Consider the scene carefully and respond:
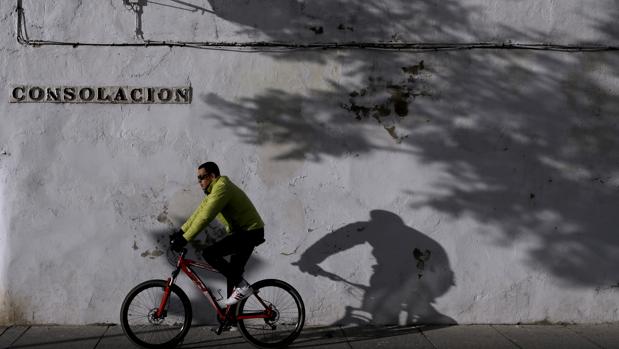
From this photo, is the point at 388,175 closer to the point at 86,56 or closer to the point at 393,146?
the point at 393,146

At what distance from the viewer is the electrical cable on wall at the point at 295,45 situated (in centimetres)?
708

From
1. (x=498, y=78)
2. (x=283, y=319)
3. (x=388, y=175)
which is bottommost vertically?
(x=283, y=319)

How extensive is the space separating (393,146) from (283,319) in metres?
2.09

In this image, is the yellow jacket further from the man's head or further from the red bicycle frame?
the red bicycle frame

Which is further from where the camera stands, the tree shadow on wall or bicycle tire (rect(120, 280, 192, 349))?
the tree shadow on wall

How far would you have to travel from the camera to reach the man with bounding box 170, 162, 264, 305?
628 centimetres

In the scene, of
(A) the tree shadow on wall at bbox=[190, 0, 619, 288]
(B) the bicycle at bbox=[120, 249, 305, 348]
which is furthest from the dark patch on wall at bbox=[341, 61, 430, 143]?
(B) the bicycle at bbox=[120, 249, 305, 348]

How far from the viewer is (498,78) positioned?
7.23 m

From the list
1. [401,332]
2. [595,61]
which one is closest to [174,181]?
[401,332]

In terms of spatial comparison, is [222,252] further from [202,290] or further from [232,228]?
[202,290]

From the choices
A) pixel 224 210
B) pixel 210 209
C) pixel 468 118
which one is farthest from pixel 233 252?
pixel 468 118

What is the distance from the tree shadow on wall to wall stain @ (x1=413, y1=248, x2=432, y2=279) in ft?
1.55

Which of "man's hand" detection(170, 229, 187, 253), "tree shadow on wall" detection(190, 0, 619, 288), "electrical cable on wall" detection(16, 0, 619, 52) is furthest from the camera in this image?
"tree shadow on wall" detection(190, 0, 619, 288)

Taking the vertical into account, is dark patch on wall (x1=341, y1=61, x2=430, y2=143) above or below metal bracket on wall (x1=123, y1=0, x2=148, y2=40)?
below
